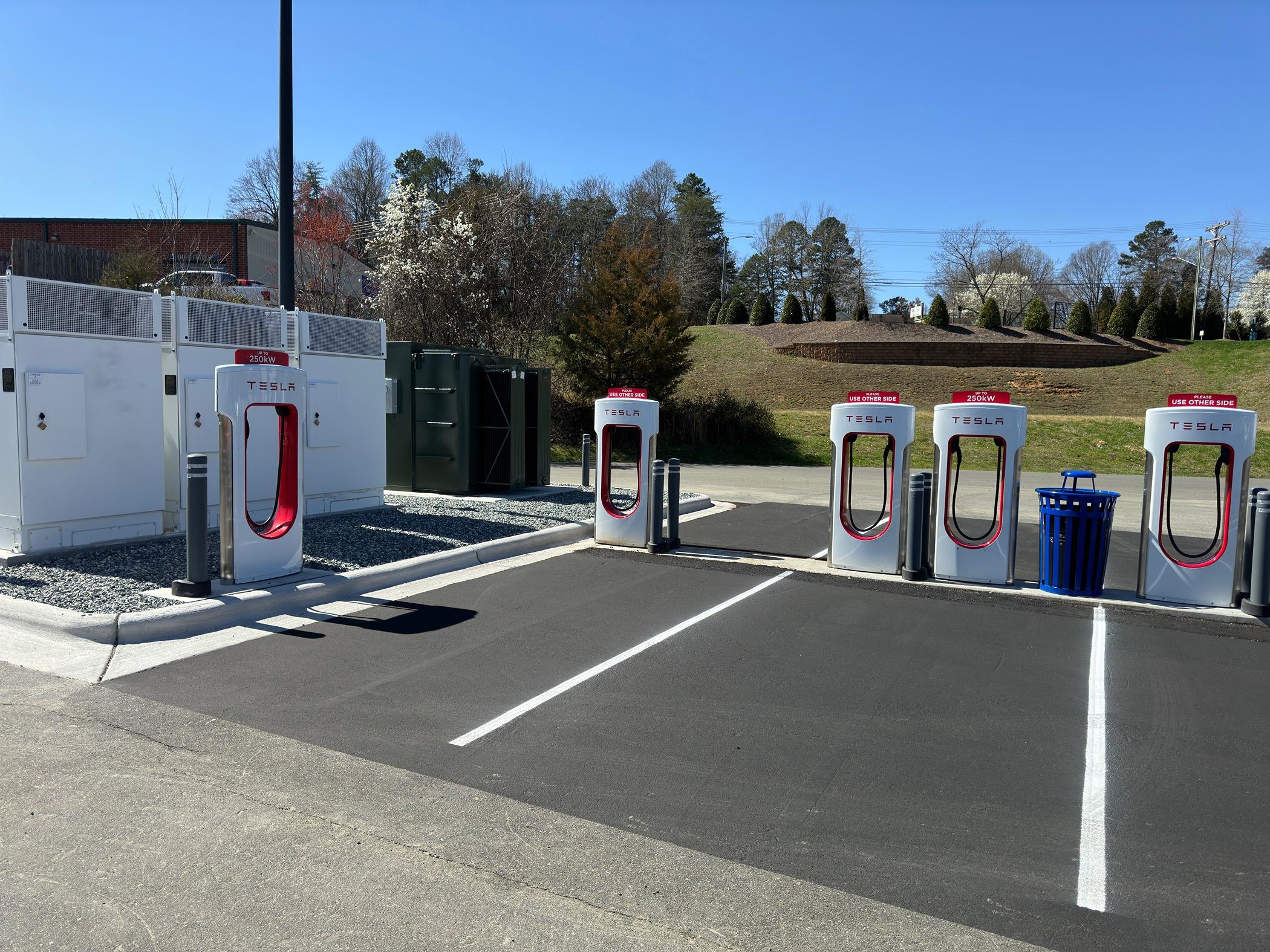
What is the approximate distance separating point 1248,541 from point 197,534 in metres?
8.69

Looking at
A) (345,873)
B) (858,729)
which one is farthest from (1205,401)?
(345,873)

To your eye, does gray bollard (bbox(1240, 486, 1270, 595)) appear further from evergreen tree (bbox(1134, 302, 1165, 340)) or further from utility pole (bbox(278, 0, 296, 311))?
evergreen tree (bbox(1134, 302, 1165, 340))

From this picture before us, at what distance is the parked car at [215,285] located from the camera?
2395 cm

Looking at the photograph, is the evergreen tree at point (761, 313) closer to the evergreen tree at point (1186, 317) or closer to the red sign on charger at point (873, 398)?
the evergreen tree at point (1186, 317)

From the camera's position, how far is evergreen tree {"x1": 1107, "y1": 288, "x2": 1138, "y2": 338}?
45.8 meters

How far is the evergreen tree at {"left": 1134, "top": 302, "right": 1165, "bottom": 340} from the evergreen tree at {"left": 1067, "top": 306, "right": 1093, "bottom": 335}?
8.64 ft

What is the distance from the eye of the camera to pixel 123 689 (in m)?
5.48

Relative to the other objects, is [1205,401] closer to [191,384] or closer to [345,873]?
[345,873]

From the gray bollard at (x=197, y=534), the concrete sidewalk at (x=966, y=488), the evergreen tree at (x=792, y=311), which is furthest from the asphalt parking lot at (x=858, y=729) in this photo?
the evergreen tree at (x=792, y=311)

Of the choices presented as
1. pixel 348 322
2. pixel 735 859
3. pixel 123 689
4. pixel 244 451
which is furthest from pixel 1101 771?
pixel 348 322

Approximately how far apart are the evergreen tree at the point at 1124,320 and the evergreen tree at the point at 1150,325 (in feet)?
0.96

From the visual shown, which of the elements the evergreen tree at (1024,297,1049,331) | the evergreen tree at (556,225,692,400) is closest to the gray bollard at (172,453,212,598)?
the evergreen tree at (556,225,692,400)

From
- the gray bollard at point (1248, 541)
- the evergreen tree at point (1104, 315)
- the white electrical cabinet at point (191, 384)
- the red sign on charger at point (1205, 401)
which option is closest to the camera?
the gray bollard at point (1248, 541)

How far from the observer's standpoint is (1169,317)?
46.8 m
